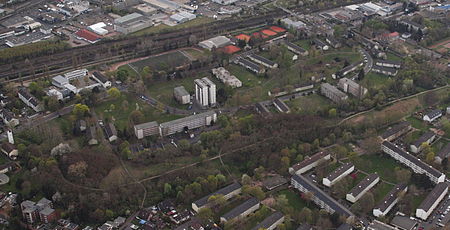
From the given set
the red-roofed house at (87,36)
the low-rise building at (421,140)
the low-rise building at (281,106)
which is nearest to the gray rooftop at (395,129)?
the low-rise building at (421,140)

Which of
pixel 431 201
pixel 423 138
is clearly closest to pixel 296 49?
pixel 423 138

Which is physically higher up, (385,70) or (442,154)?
(442,154)

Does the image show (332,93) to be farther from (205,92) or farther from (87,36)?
(87,36)

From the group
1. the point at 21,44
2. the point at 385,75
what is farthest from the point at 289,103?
the point at 21,44

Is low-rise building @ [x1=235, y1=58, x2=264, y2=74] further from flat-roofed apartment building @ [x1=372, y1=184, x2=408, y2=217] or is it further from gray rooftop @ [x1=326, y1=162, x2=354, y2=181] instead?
flat-roofed apartment building @ [x1=372, y1=184, x2=408, y2=217]

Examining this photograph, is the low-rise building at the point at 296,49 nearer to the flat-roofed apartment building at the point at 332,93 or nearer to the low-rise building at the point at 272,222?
the flat-roofed apartment building at the point at 332,93

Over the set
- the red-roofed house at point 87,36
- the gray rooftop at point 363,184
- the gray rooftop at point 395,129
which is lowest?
the red-roofed house at point 87,36

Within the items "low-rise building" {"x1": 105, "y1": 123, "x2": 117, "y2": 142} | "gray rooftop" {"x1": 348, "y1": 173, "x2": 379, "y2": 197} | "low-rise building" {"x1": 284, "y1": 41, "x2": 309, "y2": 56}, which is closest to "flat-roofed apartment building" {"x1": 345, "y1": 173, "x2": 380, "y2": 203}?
"gray rooftop" {"x1": 348, "y1": 173, "x2": 379, "y2": 197}
